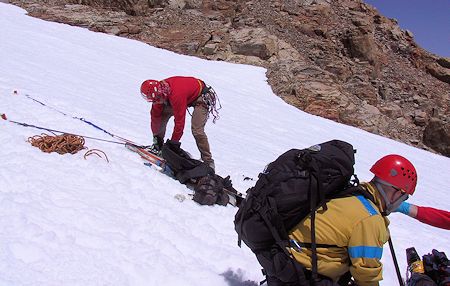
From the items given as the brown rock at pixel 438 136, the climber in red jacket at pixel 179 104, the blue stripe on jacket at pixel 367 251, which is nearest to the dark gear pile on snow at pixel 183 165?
the climber in red jacket at pixel 179 104

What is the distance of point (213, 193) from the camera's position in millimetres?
6129

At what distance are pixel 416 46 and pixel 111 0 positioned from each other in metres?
30.1

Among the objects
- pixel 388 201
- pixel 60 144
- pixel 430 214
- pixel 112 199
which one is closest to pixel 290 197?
pixel 388 201

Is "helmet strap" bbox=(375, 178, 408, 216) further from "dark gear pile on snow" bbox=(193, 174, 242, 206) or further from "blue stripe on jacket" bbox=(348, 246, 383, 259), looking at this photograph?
"dark gear pile on snow" bbox=(193, 174, 242, 206)

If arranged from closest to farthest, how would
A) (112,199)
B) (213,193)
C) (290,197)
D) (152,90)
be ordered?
(290,197)
(112,199)
(213,193)
(152,90)

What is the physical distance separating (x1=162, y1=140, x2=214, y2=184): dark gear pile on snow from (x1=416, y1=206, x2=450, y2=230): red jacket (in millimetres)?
3301

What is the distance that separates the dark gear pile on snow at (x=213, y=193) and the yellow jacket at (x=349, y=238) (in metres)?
2.88

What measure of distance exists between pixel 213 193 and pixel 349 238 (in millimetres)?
3238

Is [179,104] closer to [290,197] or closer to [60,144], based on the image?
[60,144]

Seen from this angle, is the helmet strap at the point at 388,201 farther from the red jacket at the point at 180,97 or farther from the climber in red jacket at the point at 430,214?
the red jacket at the point at 180,97

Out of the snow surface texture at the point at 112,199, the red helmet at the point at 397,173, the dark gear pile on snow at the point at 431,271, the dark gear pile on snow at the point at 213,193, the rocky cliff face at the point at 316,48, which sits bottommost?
the snow surface texture at the point at 112,199

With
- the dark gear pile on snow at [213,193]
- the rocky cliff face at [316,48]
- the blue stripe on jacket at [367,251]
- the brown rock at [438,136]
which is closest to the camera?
the blue stripe on jacket at [367,251]

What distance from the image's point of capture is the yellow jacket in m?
3.01

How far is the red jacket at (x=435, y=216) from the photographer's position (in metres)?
3.92
